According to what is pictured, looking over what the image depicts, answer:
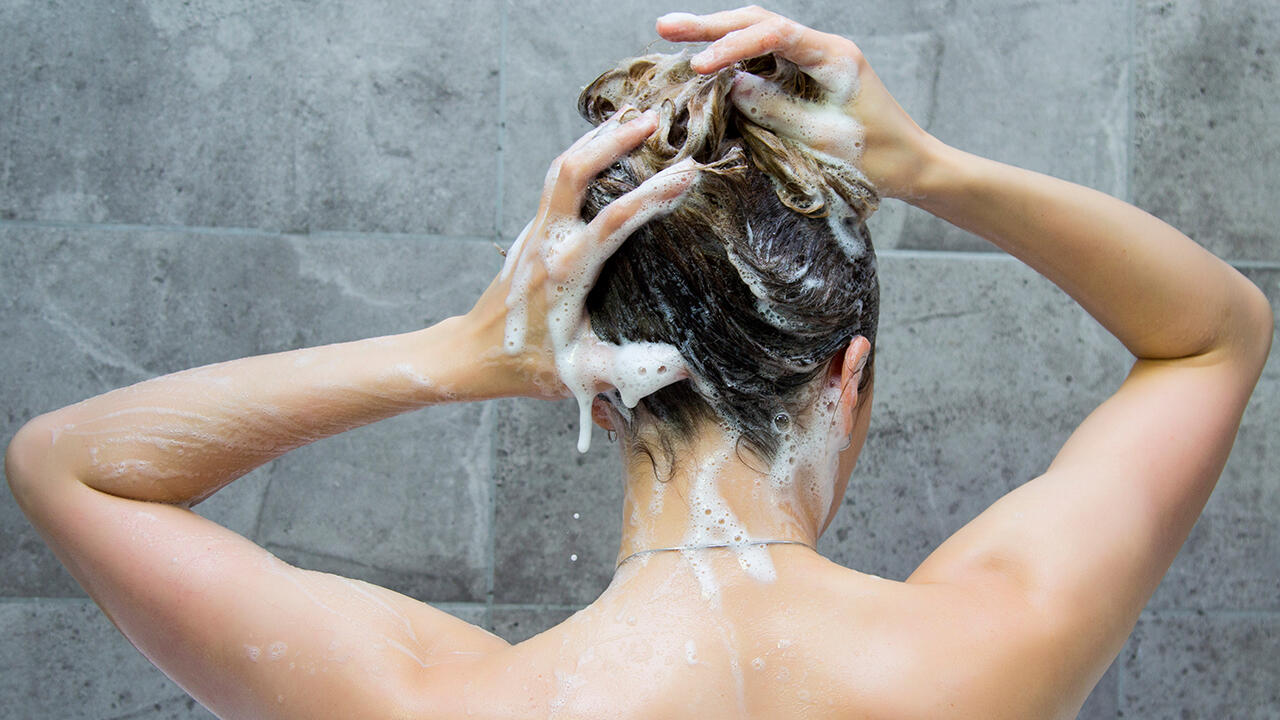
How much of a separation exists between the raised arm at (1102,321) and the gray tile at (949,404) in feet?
1.72

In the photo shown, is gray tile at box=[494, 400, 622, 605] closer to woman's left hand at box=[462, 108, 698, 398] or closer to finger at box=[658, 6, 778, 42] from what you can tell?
woman's left hand at box=[462, 108, 698, 398]

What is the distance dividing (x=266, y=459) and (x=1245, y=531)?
1638mm

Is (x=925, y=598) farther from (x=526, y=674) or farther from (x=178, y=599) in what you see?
(x=178, y=599)

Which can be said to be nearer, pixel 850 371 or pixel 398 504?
pixel 850 371

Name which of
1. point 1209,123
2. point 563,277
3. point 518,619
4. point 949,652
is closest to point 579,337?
point 563,277

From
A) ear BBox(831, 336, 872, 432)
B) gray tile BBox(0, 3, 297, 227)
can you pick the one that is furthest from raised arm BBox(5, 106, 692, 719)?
gray tile BBox(0, 3, 297, 227)

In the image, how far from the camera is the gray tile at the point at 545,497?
149cm

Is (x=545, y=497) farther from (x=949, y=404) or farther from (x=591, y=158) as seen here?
(x=591, y=158)

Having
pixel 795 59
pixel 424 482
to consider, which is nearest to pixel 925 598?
pixel 795 59

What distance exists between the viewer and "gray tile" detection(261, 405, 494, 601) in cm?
147

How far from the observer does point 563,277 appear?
31.6 inches

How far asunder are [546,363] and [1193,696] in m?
1.45

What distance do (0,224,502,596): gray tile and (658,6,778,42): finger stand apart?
2.56 ft

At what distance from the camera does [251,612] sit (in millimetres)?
798
